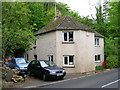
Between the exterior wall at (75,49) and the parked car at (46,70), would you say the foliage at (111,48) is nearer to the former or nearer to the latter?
the exterior wall at (75,49)

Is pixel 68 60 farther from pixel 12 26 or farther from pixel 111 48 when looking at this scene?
pixel 111 48

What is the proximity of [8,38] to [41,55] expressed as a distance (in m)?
7.93

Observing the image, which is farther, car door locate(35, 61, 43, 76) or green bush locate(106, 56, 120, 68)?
green bush locate(106, 56, 120, 68)

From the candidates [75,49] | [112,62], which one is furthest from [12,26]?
[112,62]

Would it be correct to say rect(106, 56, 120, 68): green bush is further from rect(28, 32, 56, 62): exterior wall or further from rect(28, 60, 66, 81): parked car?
rect(28, 60, 66, 81): parked car

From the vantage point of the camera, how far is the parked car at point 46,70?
12.4 metres

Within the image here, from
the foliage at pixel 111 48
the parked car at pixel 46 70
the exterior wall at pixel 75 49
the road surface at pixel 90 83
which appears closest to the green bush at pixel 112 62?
the foliage at pixel 111 48

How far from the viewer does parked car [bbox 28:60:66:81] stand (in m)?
12.4

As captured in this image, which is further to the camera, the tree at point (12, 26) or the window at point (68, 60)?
the window at point (68, 60)

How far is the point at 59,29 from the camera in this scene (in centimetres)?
1783

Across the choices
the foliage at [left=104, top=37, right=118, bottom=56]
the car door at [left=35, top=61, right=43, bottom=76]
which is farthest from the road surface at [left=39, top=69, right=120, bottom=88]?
the foliage at [left=104, top=37, right=118, bottom=56]

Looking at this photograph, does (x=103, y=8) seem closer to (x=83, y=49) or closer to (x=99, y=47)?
(x=99, y=47)

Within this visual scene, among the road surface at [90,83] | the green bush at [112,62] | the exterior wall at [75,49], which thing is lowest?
the road surface at [90,83]

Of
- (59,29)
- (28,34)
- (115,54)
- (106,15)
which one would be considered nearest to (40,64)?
(28,34)
